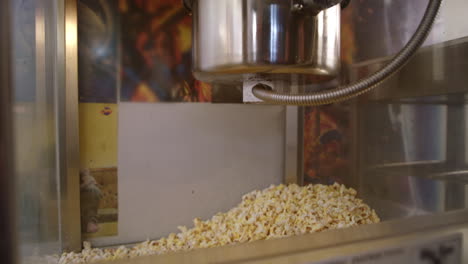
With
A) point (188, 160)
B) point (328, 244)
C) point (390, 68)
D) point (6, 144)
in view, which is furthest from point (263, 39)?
point (188, 160)

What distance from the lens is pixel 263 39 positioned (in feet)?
2.08

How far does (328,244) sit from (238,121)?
835 mm

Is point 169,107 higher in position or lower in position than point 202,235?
higher

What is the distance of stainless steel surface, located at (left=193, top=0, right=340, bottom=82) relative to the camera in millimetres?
632

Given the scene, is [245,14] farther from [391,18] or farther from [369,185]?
[369,185]

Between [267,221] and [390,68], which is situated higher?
[390,68]

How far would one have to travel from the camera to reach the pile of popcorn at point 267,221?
0.92 metres

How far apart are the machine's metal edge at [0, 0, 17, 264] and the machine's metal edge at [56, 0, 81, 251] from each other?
841 millimetres

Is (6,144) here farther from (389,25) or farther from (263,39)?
(389,25)

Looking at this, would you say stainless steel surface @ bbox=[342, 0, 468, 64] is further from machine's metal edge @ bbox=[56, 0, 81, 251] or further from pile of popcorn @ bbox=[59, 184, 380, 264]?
machine's metal edge @ bbox=[56, 0, 81, 251]

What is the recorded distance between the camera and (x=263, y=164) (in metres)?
1.26

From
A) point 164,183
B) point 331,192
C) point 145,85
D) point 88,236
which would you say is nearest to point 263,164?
point 331,192

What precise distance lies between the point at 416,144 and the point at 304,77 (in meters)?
0.42

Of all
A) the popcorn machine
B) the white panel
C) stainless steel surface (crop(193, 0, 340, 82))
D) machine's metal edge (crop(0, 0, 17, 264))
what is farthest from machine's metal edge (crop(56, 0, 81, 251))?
machine's metal edge (crop(0, 0, 17, 264))
